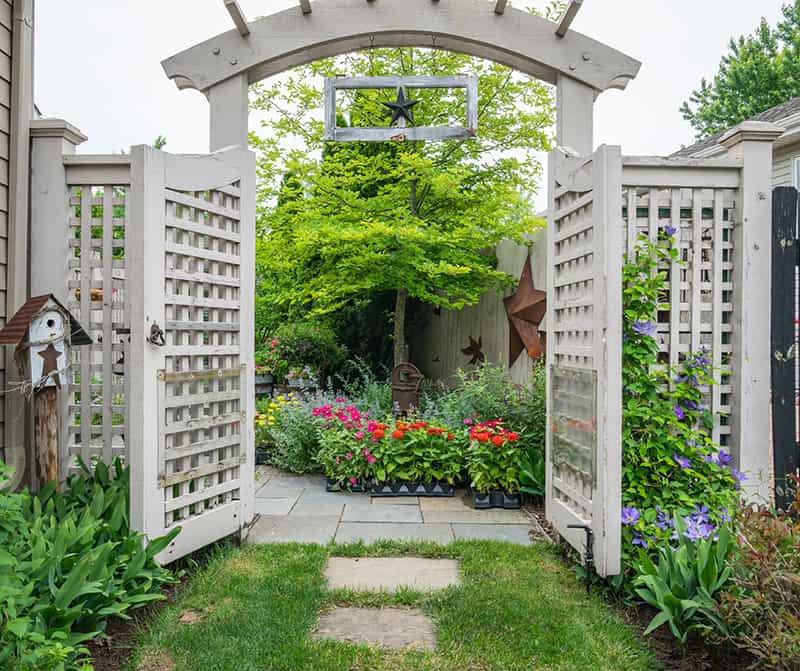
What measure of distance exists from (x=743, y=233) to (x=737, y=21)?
877 inches

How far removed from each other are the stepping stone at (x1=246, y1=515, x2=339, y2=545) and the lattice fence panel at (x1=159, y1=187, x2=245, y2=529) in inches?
12.8

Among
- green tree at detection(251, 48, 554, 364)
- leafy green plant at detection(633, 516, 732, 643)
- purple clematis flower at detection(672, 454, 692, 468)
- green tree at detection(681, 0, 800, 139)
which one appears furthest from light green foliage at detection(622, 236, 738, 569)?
green tree at detection(681, 0, 800, 139)

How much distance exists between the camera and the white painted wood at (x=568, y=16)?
344 centimetres

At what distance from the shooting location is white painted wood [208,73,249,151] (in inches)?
148

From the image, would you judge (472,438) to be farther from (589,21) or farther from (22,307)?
(589,21)

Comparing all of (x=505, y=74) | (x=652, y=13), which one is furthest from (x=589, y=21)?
(x=505, y=74)

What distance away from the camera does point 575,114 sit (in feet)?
12.3

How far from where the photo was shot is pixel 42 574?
2.20 meters

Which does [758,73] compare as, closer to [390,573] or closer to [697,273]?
[697,273]

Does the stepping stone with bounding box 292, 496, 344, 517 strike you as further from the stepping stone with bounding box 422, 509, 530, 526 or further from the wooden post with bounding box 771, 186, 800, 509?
the wooden post with bounding box 771, 186, 800, 509

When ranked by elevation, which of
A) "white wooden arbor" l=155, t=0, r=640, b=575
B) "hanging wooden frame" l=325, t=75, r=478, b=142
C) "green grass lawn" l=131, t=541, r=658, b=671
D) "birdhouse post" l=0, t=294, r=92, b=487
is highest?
"white wooden arbor" l=155, t=0, r=640, b=575

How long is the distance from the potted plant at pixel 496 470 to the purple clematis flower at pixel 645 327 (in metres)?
1.55

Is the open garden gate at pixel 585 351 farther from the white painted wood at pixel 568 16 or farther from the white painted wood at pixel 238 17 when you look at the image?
the white painted wood at pixel 238 17

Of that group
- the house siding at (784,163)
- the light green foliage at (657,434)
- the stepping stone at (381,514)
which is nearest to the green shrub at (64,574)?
the stepping stone at (381,514)
